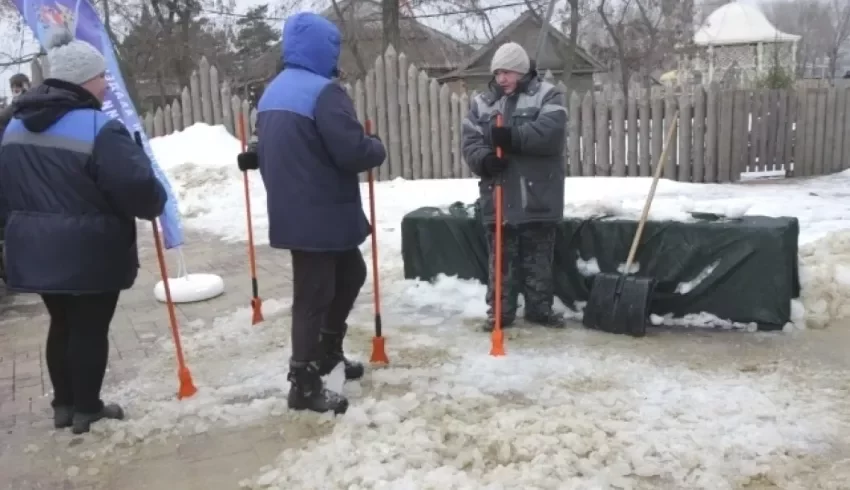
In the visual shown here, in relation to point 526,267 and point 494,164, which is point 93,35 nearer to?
point 494,164

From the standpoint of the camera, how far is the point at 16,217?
10.7ft

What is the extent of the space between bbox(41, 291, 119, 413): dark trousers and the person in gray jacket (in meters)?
2.21

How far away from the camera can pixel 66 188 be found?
317 centimetres

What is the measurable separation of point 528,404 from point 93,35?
13.0ft

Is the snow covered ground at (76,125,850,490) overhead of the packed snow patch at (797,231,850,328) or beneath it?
Result: beneath

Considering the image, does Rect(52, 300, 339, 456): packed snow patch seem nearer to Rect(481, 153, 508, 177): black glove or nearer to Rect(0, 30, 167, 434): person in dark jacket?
Rect(0, 30, 167, 434): person in dark jacket

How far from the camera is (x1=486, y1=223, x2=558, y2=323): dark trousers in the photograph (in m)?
4.79

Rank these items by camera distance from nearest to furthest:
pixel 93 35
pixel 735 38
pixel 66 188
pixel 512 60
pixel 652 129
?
1. pixel 66 188
2. pixel 512 60
3. pixel 93 35
4. pixel 652 129
5. pixel 735 38

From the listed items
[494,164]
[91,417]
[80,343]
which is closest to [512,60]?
[494,164]

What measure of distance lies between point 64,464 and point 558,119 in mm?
3093

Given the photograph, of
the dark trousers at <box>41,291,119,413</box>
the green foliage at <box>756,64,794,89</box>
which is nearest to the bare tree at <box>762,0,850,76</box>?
the green foliage at <box>756,64,794,89</box>

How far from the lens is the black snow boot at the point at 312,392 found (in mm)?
3570

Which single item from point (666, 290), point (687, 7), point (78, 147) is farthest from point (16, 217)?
point (687, 7)

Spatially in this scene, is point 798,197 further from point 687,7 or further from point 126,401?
point 687,7
